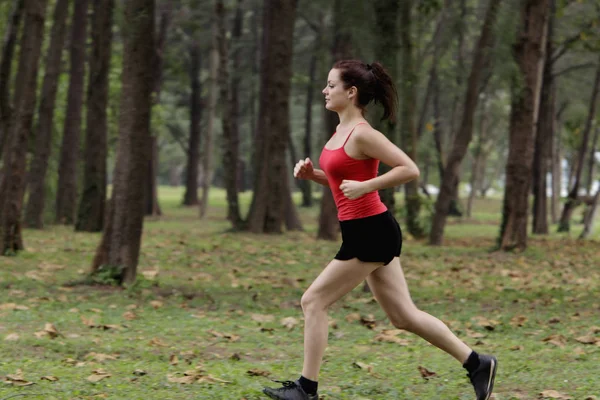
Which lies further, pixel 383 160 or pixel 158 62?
pixel 158 62

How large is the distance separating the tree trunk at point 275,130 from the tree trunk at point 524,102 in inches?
195

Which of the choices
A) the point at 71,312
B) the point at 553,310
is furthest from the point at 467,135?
the point at 71,312

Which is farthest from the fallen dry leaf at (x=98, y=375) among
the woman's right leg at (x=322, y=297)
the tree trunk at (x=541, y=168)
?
the tree trunk at (x=541, y=168)

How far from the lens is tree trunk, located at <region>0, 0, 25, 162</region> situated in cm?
1644

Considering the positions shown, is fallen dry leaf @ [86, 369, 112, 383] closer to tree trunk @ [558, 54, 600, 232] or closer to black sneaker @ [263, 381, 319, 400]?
black sneaker @ [263, 381, 319, 400]

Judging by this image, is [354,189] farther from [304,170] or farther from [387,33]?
[387,33]

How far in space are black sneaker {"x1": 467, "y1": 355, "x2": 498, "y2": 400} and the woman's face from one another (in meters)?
1.81

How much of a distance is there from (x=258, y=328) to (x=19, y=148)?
6.70 m

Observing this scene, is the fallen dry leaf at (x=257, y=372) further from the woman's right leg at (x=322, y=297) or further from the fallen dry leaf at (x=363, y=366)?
the woman's right leg at (x=322, y=297)

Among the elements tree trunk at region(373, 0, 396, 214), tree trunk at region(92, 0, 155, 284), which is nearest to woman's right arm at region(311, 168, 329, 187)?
tree trunk at region(92, 0, 155, 284)

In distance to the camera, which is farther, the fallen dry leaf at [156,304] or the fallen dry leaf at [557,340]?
the fallen dry leaf at [156,304]

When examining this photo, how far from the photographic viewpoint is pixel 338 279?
6.19 m

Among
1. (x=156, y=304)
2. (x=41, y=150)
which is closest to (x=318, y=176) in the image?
(x=156, y=304)

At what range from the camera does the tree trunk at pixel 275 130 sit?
21125 mm
